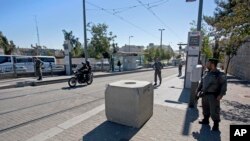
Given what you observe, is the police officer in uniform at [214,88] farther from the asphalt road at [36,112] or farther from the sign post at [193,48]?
the sign post at [193,48]

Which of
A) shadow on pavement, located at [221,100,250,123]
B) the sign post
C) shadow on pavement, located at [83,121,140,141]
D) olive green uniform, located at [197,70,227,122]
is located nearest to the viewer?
shadow on pavement, located at [83,121,140,141]

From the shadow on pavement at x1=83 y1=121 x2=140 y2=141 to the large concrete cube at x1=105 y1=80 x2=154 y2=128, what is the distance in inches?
7.3

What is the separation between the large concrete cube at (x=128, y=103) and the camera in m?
4.59

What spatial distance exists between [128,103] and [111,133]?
2.65ft

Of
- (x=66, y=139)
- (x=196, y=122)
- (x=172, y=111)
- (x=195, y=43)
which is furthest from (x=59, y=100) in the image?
(x=195, y=43)

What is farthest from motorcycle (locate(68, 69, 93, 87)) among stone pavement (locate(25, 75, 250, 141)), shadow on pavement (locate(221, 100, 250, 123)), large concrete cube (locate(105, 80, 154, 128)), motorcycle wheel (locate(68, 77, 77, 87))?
shadow on pavement (locate(221, 100, 250, 123))

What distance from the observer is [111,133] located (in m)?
4.43

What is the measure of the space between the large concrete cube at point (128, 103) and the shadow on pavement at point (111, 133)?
0.61 ft

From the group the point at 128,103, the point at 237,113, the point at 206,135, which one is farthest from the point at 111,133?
the point at 237,113

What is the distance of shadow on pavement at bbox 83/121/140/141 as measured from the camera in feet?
13.7

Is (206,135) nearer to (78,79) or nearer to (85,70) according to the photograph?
(78,79)

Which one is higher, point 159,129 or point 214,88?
point 214,88

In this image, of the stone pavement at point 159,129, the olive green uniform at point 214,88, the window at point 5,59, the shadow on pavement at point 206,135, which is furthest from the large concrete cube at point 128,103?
the window at point 5,59

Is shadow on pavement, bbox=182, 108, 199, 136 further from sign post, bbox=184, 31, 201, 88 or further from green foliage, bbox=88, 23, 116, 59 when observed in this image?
green foliage, bbox=88, 23, 116, 59
